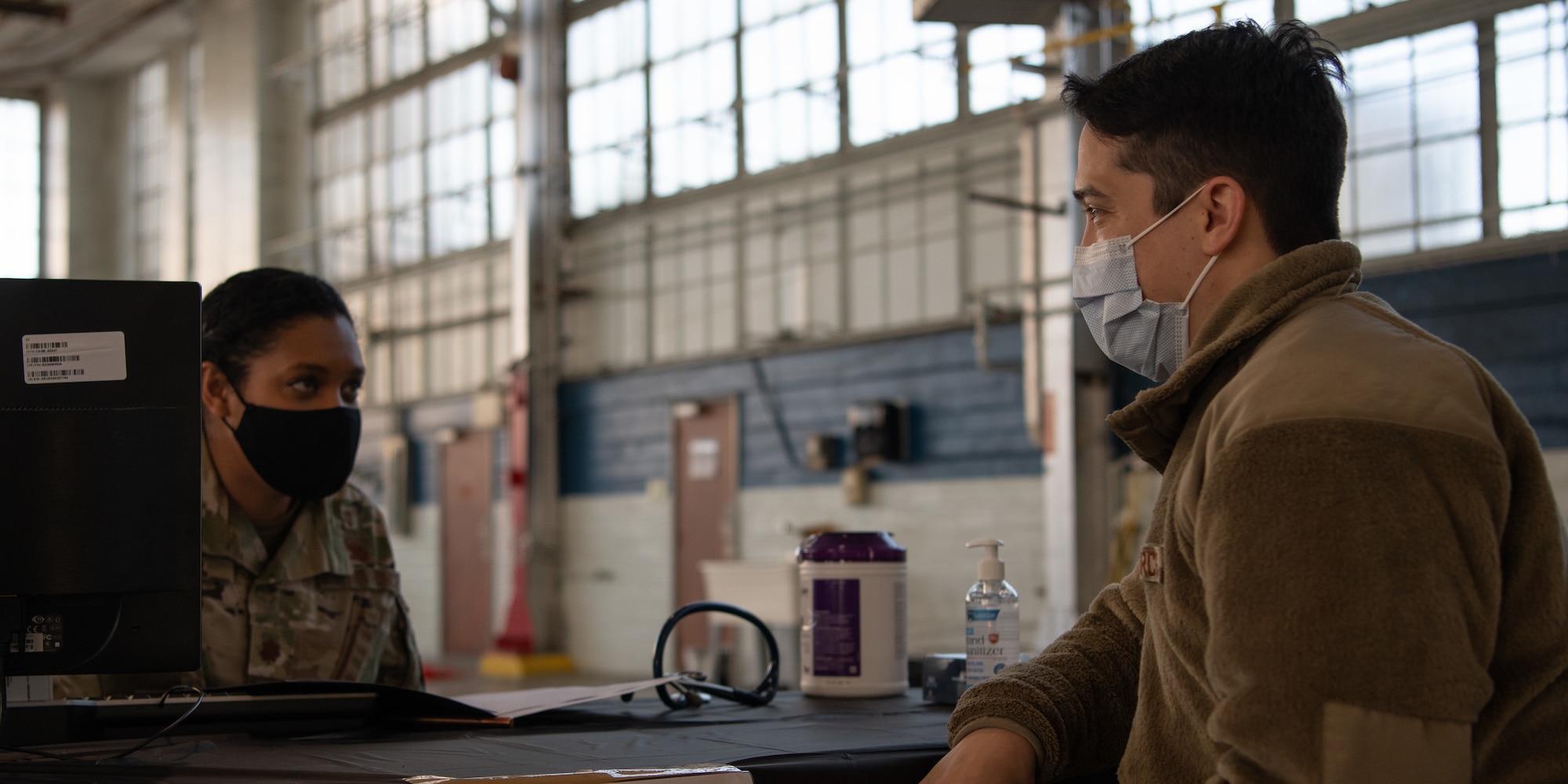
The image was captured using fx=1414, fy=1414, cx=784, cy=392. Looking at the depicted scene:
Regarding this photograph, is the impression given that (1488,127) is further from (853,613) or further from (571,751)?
(571,751)

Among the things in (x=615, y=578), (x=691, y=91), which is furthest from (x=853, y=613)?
(x=615, y=578)

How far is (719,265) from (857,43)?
2131 mm

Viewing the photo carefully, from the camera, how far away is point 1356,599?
1.05 metres

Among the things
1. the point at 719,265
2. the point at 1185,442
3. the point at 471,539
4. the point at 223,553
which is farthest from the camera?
the point at 471,539

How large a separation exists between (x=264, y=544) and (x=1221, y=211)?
1.75 metres

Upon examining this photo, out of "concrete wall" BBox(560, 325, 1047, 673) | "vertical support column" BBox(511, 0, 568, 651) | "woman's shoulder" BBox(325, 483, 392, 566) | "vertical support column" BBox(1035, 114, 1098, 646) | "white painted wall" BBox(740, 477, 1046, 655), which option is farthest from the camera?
"vertical support column" BBox(511, 0, 568, 651)

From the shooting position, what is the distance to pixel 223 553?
2311 millimetres

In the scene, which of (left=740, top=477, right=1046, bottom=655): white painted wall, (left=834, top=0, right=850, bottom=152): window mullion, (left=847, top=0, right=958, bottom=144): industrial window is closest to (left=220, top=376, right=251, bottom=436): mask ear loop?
(left=740, top=477, right=1046, bottom=655): white painted wall

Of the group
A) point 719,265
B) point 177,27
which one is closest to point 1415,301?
point 719,265

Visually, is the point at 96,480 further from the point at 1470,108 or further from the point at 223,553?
the point at 1470,108

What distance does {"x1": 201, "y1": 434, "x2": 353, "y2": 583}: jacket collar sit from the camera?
2.31 meters

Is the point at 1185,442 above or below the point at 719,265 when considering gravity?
below

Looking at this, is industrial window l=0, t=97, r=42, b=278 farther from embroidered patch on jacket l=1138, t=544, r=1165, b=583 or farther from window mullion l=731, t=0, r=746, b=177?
embroidered patch on jacket l=1138, t=544, r=1165, b=583

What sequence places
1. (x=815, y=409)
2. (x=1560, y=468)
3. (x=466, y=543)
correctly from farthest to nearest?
(x=466, y=543) < (x=815, y=409) < (x=1560, y=468)
